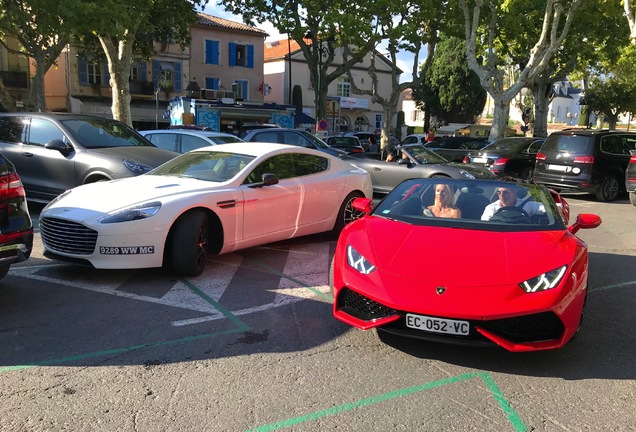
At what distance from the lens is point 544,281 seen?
354cm

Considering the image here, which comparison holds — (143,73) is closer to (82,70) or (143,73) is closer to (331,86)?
(82,70)

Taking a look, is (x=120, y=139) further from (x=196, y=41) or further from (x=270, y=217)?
(x=196, y=41)

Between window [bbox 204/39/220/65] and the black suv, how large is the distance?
31.5 m

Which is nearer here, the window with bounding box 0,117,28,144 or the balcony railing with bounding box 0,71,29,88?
the window with bounding box 0,117,28,144

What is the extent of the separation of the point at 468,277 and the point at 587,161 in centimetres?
1090

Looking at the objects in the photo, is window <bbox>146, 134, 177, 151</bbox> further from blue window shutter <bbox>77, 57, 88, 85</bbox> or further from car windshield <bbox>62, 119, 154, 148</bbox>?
blue window shutter <bbox>77, 57, 88, 85</bbox>

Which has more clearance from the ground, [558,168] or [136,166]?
[136,166]

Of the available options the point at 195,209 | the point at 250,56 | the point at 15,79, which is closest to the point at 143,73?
the point at 15,79

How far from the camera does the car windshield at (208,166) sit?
6.12 meters

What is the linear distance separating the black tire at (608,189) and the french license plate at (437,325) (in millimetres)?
11367

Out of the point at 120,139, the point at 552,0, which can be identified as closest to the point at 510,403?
the point at 120,139

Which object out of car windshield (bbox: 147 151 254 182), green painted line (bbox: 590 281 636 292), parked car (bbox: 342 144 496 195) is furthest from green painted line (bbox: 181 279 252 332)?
parked car (bbox: 342 144 496 195)

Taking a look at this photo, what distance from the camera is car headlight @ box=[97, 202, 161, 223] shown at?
5.05 m

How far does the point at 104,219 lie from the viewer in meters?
5.05
